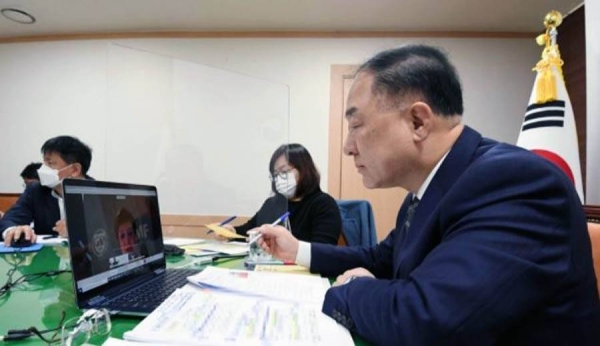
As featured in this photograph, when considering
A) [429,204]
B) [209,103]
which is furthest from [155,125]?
[429,204]

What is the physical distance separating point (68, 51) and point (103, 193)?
3.00 metres

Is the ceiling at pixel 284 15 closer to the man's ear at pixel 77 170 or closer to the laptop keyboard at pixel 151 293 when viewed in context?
the man's ear at pixel 77 170

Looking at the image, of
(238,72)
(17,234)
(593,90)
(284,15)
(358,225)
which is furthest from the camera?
(238,72)

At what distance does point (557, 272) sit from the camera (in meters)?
0.46

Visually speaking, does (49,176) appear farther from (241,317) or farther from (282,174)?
(241,317)

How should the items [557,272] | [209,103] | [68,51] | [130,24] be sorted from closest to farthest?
[557,272] → [209,103] → [130,24] → [68,51]

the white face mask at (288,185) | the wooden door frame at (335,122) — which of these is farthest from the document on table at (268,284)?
the wooden door frame at (335,122)

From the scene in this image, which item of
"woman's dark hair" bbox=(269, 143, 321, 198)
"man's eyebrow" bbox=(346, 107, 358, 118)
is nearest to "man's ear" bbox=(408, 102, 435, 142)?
"man's eyebrow" bbox=(346, 107, 358, 118)

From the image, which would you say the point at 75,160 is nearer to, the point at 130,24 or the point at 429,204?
the point at 130,24

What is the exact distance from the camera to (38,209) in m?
2.04

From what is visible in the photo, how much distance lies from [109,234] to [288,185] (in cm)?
113

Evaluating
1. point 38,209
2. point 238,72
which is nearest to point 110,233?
point 38,209

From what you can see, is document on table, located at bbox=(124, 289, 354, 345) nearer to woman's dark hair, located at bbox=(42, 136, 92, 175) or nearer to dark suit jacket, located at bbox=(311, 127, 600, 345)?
dark suit jacket, located at bbox=(311, 127, 600, 345)

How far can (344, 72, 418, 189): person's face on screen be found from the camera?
668 millimetres
